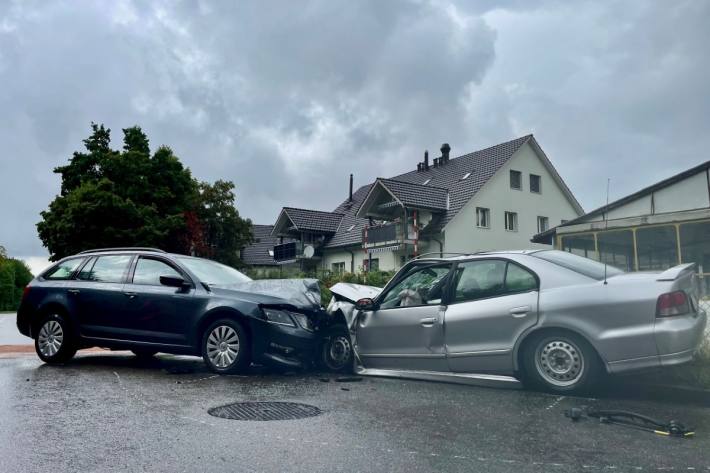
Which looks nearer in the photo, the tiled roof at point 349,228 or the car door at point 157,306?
the car door at point 157,306

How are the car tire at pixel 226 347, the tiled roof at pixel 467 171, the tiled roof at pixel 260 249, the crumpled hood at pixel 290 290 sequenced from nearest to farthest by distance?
the car tire at pixel 226 347, the crumpled hood at pixel 290 290, the tiled roof at pixel 467 171, the tiled roof at pixel 260 249

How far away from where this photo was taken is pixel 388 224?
35.2m

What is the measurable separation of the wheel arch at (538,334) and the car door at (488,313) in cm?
5

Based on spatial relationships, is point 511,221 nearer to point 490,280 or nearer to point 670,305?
point 490,280

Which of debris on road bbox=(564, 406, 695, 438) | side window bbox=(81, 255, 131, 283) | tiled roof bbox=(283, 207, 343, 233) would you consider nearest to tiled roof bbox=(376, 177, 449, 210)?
tiled roof bbox=(283, 207, 343, 233)

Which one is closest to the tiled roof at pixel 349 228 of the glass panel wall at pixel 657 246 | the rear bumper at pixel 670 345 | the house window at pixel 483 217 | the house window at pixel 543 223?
the house window at pixel 483 217

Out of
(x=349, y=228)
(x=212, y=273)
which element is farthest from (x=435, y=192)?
(x=212, y=273)

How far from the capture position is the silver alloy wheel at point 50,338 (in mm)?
8992

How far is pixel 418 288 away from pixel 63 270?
5.40 meters

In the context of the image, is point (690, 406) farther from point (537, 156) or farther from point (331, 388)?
point (537, 156)

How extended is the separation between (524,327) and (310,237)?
122 feet

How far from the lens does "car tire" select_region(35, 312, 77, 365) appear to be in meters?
8.95

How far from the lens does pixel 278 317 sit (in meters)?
7.98

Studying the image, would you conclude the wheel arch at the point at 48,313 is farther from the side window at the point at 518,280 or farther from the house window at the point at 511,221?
the house window at the point at 511,221
